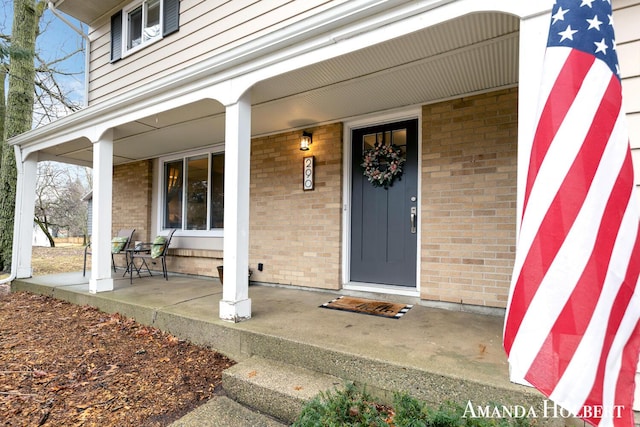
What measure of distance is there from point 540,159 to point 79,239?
23.5m

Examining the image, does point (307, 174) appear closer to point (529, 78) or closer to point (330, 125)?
point (330, 125)

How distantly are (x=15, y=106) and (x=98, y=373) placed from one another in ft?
21.2

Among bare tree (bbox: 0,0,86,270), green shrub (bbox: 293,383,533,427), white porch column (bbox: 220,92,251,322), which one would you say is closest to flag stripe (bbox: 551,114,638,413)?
green shrub (bbox: 293,383,533,427)

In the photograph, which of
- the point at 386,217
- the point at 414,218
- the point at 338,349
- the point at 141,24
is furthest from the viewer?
the point at 141,24

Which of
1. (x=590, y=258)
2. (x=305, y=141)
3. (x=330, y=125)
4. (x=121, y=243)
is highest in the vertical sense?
(x=330, y=125)

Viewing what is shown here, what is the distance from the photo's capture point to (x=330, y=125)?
4125 millimetres

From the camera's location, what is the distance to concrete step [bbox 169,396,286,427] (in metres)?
1.95

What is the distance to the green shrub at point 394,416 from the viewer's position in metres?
1.50

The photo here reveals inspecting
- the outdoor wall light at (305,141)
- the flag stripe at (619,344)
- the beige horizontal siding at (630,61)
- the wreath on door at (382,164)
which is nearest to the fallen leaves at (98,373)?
the flag stripe at (619,344)

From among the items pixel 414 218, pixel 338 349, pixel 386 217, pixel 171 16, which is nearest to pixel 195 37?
pixel 171 16

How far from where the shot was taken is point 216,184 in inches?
211

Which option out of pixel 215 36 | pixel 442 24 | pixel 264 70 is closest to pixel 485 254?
pixel 442 24

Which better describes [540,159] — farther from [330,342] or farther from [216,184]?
[216,184]

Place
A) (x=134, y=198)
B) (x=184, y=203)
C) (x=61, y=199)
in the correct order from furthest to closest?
1. (x=61, y=199)
2. (x=134, y=198)
3. (x=184, y=203)
